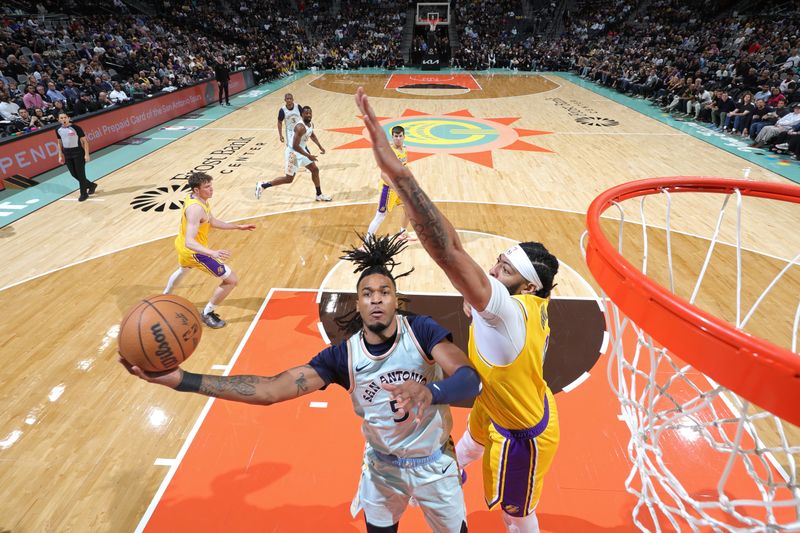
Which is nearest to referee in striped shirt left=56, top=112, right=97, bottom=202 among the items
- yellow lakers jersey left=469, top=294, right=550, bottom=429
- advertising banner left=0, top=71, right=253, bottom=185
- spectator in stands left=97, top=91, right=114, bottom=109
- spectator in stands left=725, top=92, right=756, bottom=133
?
advertising banner left=0, top=71, right=253, bottom=185

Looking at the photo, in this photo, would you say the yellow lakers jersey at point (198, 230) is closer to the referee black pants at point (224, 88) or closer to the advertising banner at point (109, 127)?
the advertising banner at point (109, 127)

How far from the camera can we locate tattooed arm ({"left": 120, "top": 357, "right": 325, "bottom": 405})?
2.15 metres

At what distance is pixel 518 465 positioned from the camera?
8.63ft

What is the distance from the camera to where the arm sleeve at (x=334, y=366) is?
8.05 feet

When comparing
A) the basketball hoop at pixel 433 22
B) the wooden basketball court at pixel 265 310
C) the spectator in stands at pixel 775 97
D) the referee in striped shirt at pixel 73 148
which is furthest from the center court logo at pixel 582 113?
the basketball hoop at pixel 433 22

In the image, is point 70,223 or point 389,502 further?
point 70,223

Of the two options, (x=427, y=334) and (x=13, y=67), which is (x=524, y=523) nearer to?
(x=427, y=334)

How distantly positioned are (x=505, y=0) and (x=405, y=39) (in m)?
7.99

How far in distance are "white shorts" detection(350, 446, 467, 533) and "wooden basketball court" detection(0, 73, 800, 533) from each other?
0.92 m

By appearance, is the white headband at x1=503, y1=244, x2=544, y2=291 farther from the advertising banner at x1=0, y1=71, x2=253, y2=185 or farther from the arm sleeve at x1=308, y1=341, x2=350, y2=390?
the advertising banner at x1=0, y1=71, x2=253, y2=185

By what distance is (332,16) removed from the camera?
3381cm

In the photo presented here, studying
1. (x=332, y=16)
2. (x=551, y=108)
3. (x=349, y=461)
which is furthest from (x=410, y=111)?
(x=332, y=16)

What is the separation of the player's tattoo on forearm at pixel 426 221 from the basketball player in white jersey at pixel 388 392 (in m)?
0.77

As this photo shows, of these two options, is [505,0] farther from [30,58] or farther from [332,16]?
[30,58]
